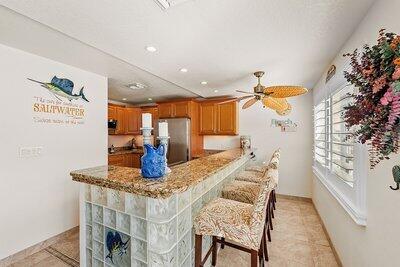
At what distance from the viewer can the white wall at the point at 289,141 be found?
13.2 ft

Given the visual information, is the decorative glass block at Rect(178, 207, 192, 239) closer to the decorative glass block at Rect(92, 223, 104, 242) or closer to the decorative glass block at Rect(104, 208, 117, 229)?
the decorative glass block at Rect(104, 208, 117, 229)

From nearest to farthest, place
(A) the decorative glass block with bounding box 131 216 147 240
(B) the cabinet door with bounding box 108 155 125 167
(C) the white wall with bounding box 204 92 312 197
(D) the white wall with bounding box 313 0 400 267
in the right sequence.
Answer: (D) the white wall with bounding box 313 0 400 267, (A) the decorative glass block with bounding box 131 216 147 240, (C) the white wall with bounding box 204 92 312 197, (B) the cabinet door with bounding box 108 155 125 167

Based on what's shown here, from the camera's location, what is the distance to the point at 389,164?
118cm

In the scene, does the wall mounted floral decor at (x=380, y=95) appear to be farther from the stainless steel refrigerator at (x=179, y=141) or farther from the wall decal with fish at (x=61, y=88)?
the stainless steel refrigerator at (x=179, y=141)

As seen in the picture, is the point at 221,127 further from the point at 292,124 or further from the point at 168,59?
the point at 168,59

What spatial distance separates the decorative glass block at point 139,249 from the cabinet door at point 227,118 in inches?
136

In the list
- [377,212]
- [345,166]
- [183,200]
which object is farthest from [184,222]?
[345,166]

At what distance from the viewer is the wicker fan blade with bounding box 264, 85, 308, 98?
→ 2163mm

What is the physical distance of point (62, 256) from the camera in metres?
2.15

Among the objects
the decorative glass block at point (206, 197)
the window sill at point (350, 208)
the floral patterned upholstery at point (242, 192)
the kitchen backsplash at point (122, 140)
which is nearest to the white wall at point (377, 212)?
the window sill at point (350, 208)

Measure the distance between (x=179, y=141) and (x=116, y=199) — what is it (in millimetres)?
2974

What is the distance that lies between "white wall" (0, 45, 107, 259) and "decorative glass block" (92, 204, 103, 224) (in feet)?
3.97

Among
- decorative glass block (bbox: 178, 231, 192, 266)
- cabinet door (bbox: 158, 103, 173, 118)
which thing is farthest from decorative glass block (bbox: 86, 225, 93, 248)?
cabinet door (bbox: 158, 103, 173, 118)

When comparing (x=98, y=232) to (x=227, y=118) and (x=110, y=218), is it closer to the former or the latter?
(x=110, y=218)
